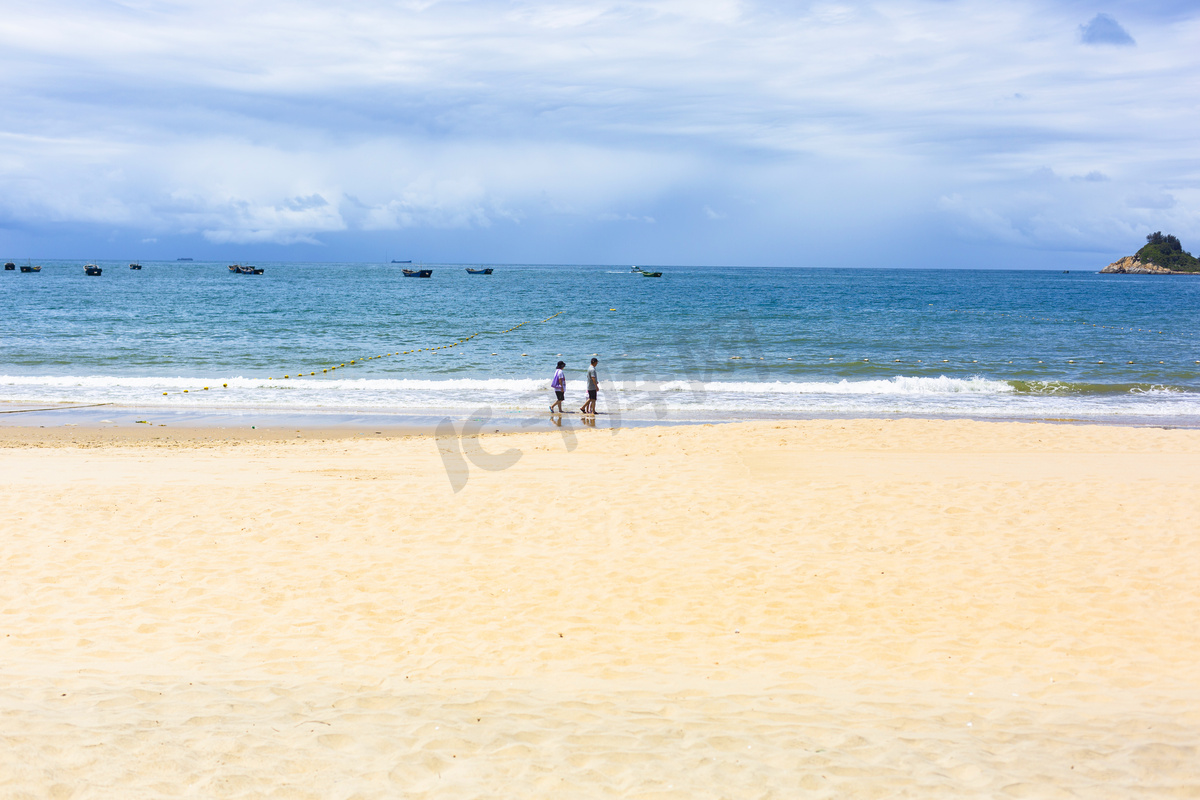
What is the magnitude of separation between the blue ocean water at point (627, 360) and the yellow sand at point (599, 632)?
30.6 feet

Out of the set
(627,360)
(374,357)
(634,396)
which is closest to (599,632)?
(634,396)

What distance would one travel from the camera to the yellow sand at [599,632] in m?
→ 4.39

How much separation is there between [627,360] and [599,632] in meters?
24.5

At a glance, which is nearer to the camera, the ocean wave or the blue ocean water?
the blue ocean water

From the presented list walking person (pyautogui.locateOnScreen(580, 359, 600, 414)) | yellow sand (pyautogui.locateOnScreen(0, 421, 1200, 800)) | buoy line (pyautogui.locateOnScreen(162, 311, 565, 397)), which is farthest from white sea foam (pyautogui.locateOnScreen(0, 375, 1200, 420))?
yellow sand (pyautogui.locateOnScreen(0, 421, 1200, 800))

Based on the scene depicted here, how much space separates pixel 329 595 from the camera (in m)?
6.95

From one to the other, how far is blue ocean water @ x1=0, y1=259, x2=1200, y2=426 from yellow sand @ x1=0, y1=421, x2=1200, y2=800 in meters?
9.32

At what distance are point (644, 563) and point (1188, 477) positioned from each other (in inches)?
336

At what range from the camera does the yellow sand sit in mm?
4387

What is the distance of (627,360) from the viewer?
30562mm

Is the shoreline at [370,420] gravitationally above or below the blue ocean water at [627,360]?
below

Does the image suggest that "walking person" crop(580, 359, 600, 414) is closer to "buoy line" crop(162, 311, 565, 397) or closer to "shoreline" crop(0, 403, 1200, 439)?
"shoreline" crop(0, 403, 1200, 439)

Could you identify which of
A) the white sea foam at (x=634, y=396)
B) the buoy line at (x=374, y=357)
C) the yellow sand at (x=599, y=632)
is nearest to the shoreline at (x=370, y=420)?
the white sea foam at (x=634, y=396)

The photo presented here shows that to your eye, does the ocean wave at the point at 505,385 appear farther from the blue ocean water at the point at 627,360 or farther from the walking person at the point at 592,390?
the walking person at the point at 592,390
